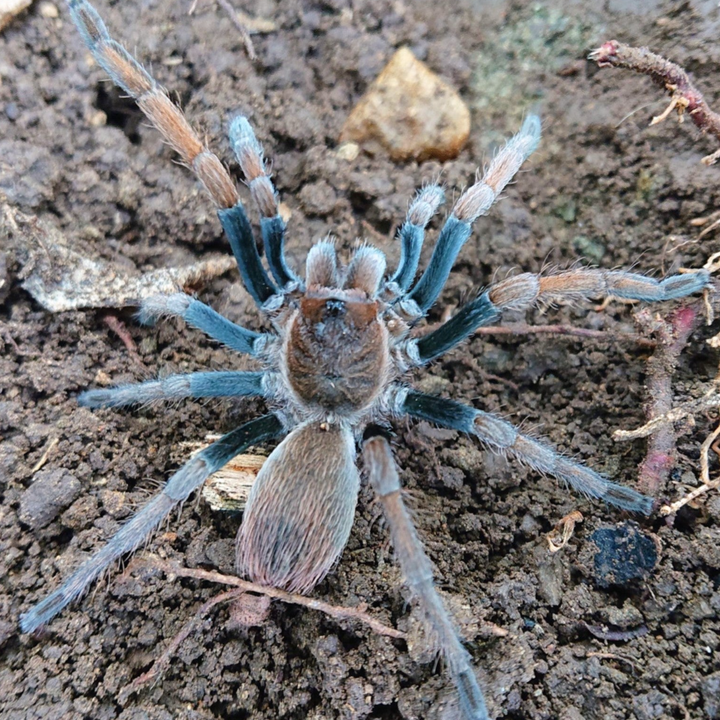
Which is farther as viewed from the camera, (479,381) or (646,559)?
(479,381)

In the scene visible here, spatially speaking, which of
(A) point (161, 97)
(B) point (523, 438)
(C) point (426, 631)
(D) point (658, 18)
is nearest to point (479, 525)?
(B) point (523, 438)

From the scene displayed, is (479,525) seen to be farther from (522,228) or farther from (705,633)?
(522,228)

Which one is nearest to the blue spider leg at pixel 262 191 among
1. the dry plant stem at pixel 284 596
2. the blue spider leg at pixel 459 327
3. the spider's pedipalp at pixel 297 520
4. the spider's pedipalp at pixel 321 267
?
the spider's pedipalp at pixel 321 267

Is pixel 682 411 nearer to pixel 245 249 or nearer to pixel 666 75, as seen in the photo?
pixel 666 75

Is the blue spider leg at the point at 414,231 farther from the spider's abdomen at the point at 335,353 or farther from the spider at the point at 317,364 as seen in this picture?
the spider's abdomen at the point at 335,353

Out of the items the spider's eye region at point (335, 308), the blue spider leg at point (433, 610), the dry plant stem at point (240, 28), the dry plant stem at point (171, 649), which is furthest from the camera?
the dry plant stem at point (240, 28)

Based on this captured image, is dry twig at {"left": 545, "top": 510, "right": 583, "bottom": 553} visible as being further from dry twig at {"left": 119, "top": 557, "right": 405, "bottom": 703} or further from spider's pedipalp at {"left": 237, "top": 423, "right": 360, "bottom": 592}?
spider's pedipalp at {"left": 237, "top": 423, "right": 360, "bottom": 592}
